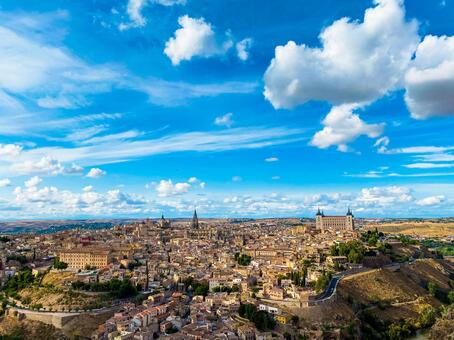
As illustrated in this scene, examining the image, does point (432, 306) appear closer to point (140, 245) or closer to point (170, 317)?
point (170, 317)

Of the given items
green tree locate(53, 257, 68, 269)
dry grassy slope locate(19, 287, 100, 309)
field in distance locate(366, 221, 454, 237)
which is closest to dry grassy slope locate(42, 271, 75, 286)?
dry grassy slope locate(19, 287, 100, 309)

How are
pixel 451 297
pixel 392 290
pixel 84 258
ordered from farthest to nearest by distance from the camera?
pixel 84 258 → pixel 451 297 → pixel 392 290

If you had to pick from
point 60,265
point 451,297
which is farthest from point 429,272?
point 60,265

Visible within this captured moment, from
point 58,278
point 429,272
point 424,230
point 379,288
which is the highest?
A: point 424,230

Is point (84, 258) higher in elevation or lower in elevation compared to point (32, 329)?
higher

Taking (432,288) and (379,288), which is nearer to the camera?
(379,288)

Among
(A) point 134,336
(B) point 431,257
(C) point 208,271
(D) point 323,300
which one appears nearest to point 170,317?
(A) point 134,336

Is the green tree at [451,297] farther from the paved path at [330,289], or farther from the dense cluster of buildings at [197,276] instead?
the paved path at [330,289]

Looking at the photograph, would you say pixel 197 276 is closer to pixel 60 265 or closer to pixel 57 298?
pixel 57 298
